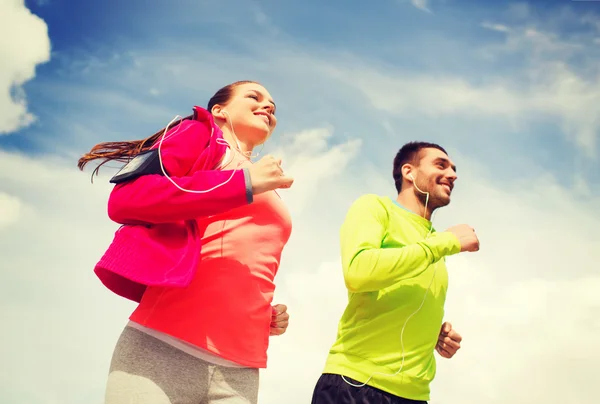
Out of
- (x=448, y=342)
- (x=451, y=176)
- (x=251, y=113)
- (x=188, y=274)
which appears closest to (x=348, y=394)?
(x=448, y=342)

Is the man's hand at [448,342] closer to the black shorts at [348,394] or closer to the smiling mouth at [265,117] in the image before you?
the black shorts at [348,394]

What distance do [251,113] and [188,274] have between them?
131 cm

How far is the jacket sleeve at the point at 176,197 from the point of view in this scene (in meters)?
2.60

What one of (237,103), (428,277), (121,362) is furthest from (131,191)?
(428,277)

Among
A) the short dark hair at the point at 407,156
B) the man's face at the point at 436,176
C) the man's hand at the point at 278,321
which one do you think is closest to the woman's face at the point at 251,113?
the man's hand at the point at 278,321

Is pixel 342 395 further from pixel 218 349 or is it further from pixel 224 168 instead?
pixel 224 168

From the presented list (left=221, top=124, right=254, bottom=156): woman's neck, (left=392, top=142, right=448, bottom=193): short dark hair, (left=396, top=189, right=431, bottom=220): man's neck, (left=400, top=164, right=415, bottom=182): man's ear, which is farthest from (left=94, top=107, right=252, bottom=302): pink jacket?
(left=392, top=142, right=448, bottom=193): short dark hair

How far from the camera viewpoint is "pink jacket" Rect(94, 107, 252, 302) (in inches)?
102

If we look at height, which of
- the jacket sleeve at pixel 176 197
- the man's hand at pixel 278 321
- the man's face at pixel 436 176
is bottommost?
the man's hand at pixel 278 321

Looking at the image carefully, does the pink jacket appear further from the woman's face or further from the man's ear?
the man's ear

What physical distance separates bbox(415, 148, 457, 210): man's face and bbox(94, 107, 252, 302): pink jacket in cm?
228

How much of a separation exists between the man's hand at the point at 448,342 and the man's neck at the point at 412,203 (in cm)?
88

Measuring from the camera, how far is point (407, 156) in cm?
502

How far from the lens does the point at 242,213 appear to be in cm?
298
